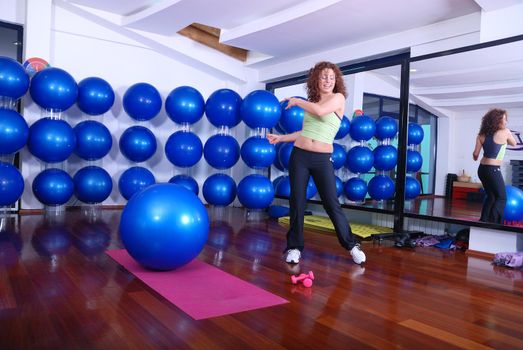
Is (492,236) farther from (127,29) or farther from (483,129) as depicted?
(127,29)

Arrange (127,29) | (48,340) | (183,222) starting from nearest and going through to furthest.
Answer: (48,340) → (183,222) → (127,29)

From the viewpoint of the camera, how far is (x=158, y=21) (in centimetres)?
530

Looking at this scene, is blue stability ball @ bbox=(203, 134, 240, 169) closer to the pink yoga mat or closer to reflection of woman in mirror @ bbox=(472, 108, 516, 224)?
the pink yoga mat

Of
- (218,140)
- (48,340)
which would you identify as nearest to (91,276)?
(48,340)

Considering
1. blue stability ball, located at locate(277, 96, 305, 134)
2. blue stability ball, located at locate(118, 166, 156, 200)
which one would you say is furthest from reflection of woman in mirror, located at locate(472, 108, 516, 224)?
blue stability ball, located at locate(118, 166, 156, 200)

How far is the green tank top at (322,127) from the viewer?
295 cm

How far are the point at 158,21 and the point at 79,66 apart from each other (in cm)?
123

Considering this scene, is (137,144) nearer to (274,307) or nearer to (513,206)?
(274,307)

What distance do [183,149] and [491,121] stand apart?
11.0ft

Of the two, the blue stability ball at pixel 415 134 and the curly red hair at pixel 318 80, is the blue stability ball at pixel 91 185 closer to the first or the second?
the curly red hair at pixel 318 80

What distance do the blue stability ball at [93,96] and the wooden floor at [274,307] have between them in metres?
1.82

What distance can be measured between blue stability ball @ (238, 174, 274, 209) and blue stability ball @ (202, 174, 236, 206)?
0.18 meters

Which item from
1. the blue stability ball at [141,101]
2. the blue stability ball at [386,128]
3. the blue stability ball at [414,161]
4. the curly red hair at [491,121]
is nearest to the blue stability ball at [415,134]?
the blue stability ball at [414,161]

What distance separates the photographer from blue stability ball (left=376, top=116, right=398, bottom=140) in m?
4.71
